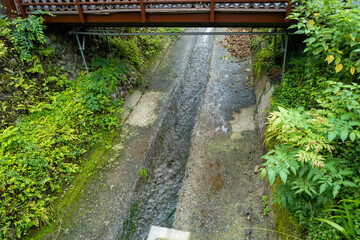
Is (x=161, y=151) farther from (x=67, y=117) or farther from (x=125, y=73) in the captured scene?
(x=125, y=73)

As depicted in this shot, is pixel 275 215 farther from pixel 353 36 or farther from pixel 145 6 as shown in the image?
pixel 145 6

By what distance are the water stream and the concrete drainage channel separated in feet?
0.09

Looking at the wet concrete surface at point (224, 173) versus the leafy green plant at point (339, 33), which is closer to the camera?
the leafy green plant at point (339, 33)

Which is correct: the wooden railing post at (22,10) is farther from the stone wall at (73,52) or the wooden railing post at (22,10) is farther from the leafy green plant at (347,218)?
the leafy green plant at (347,218)

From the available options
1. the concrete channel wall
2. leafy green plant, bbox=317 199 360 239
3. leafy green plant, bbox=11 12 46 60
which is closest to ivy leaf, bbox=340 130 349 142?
leafy green plant, bbox=317 199 360 239

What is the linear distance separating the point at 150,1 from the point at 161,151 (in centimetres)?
496

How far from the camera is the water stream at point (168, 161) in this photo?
6.02 meters

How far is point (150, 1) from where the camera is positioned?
7.00 metres

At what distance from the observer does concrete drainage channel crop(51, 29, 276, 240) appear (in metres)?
5.69

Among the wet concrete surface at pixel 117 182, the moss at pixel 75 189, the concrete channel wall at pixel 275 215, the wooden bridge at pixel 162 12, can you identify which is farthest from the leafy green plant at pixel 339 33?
the moss at pixel 75 189

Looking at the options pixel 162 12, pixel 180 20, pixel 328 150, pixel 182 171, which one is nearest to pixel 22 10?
pixel 162 12

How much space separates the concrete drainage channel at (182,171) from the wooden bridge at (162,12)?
342cm

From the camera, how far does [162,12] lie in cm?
707

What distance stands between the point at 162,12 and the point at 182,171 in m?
5.15
